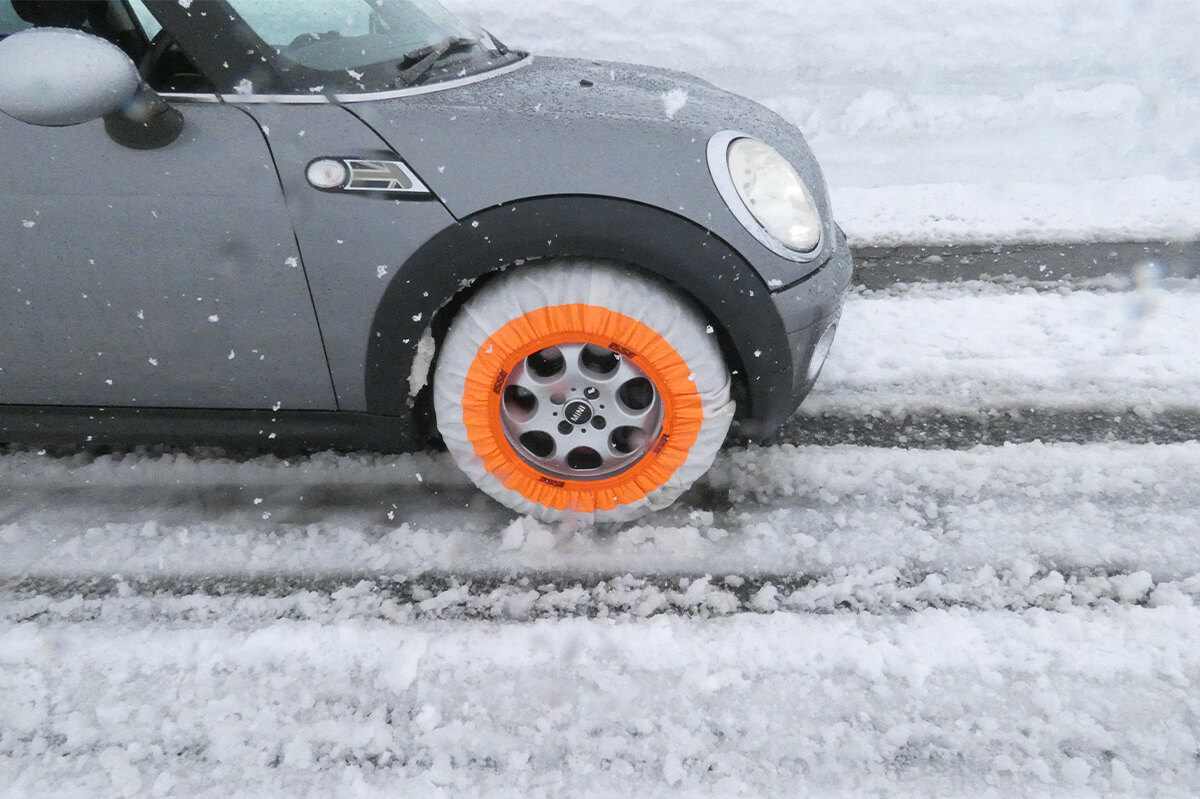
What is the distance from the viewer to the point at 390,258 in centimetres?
178

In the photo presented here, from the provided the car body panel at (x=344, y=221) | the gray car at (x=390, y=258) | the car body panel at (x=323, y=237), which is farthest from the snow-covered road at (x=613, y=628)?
the car body panel at (x=344, y=221)

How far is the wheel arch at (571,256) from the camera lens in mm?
1760

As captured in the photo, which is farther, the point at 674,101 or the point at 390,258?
the point at 674,101

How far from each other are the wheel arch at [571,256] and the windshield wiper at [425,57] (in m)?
0.49

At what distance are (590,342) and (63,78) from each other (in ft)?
4.10

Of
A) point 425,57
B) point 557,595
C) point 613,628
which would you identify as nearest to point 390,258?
point 425,57

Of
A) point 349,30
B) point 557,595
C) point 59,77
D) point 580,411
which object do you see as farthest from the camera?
point 349,30

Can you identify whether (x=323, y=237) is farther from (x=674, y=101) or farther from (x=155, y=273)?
(x=674, y=101)

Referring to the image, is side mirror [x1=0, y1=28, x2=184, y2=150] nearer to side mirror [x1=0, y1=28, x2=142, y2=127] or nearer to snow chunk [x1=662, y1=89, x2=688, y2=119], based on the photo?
side mirror [x1=0, y1=28, x2=142, y2=127]

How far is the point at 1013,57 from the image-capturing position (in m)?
5.96

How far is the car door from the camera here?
1.69m

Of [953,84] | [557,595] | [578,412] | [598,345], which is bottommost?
[557,595]

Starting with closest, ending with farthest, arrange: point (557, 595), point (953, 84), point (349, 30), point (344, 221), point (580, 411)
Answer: point (344, 221) < point (557, 595) < point (580, 411) < point (349, 30) < point (953, 84)

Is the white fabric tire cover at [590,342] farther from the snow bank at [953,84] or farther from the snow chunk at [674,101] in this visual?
the snow bank at [953,84]
